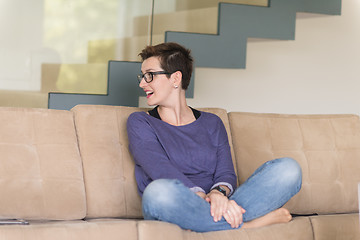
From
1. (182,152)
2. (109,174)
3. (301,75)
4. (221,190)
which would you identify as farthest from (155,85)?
(301,75)

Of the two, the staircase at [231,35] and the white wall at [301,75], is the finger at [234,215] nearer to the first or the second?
the staircase at [231,35]

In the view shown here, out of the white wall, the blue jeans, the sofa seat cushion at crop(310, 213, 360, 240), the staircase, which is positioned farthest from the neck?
the white wall

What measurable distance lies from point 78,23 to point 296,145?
1.34 meters

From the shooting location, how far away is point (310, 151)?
10.2 ft

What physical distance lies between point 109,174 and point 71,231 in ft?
2.16

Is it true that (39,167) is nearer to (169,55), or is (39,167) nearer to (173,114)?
(173,114)

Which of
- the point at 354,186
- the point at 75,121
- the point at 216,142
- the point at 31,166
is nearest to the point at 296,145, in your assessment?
the point at 354,186

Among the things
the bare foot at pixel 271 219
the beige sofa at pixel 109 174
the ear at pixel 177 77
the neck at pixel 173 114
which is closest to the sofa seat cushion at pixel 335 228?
the beige sofa at pixel 109 174

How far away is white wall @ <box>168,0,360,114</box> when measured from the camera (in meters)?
4.54

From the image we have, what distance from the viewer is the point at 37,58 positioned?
332 cm

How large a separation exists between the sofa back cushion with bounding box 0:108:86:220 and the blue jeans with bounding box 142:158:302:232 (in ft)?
1.24

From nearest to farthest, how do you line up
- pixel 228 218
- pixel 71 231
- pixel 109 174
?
pixel 71 231
pixel 228 218
pixel 109 174

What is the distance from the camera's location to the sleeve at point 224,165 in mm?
2615

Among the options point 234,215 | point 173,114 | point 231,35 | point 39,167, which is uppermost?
point 231,35
